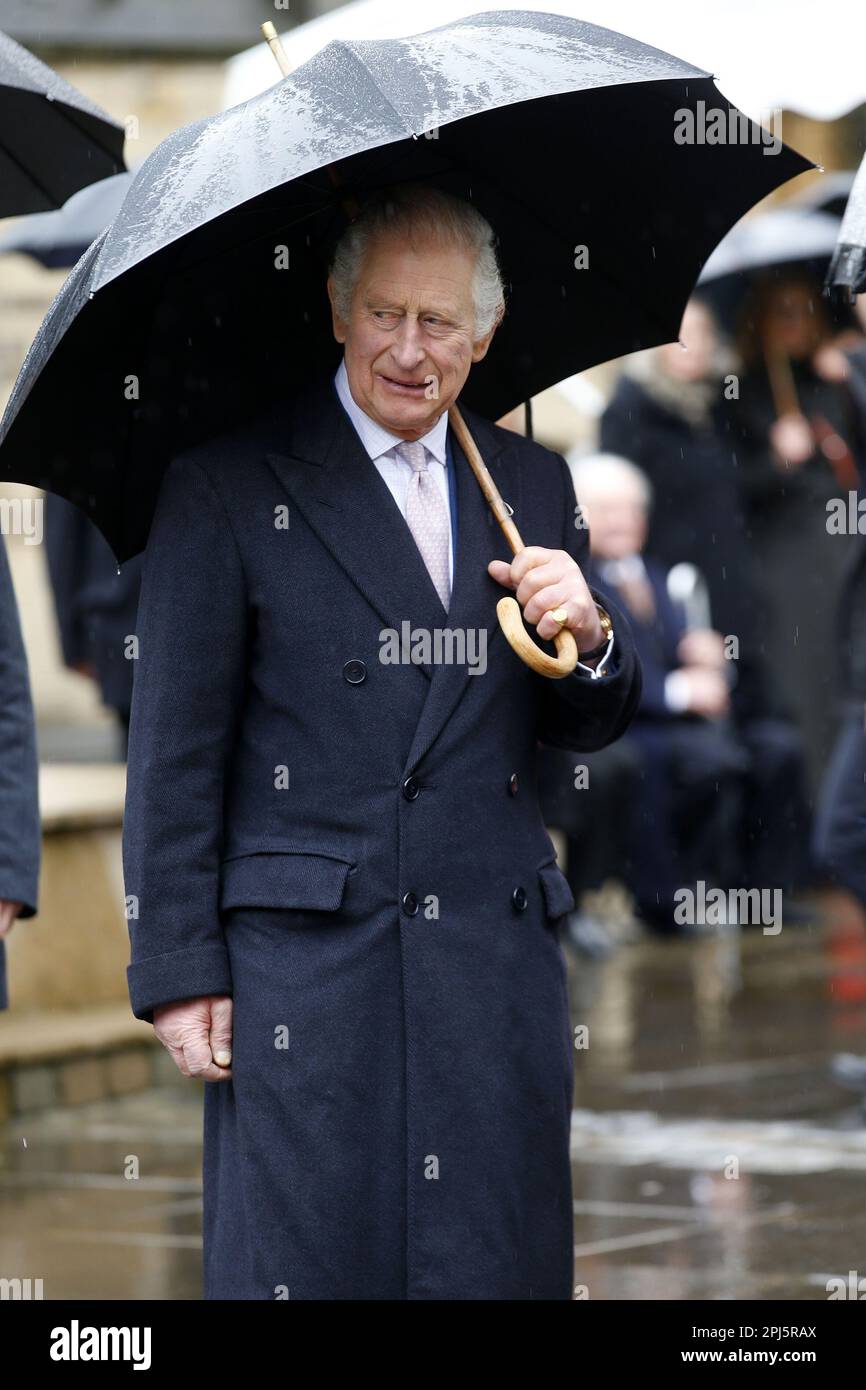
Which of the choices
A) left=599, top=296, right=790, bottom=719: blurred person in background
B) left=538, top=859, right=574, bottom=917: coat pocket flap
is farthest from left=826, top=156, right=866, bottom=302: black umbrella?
left=599, top=296, right=790, bottom=719: blurred person in background

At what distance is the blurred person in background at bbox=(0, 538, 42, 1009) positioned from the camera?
500cm

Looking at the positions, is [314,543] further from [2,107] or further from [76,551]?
[76,551]

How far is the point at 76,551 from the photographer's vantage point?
30.9ft

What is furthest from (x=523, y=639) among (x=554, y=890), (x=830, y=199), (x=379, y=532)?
(x=830, y=199)

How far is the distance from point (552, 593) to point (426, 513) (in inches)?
13.2

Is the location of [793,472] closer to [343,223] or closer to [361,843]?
[343,223]

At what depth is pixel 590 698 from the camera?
3.99m

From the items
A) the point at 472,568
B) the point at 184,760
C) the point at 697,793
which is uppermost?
the point at 697,793

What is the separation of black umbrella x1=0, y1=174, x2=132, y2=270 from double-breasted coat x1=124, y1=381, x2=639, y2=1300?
501 centimetres

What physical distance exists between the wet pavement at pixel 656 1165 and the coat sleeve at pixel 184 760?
187 centimetres

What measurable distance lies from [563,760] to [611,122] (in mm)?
5277

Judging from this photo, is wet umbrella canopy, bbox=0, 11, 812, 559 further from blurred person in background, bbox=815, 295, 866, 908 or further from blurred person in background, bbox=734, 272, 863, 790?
blurred person in background, bbox=734, 272, 863, 790
